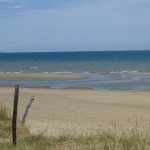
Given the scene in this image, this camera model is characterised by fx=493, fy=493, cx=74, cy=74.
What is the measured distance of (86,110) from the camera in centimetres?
1869

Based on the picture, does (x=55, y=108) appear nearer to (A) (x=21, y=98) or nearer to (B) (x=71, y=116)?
(B) (x=71, y=116)

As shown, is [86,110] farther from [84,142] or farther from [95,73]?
[95,73]

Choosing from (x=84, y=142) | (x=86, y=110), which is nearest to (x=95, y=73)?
(x=86, y=110)

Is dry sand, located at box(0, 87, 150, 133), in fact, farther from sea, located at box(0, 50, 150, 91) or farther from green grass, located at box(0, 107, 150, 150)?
sea, located at box(0, 50, 150, 91)

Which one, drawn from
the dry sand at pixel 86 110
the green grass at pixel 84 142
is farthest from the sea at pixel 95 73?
the green grass at pixel 84 142

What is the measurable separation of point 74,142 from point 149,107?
448 inches

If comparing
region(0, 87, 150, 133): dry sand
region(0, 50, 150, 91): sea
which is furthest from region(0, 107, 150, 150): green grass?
region(0, 50, 150, 91): sea

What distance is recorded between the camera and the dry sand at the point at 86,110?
14909 mm

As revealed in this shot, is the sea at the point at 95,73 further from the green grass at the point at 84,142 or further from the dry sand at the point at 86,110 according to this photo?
the green grass at the point at 84,142

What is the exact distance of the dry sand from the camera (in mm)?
14909

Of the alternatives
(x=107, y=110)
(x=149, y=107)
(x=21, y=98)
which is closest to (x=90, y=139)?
(x=107, y=110)

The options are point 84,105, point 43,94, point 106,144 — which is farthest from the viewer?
point 43,94

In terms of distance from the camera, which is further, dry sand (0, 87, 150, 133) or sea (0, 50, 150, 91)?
sea (0, 50, 150, 91)

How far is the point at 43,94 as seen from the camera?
996 inches
